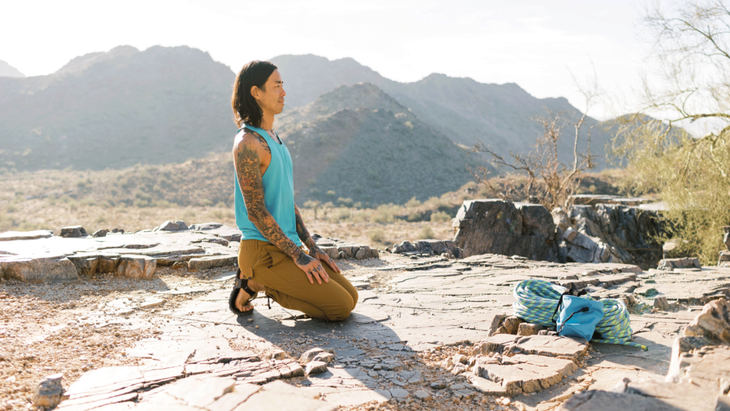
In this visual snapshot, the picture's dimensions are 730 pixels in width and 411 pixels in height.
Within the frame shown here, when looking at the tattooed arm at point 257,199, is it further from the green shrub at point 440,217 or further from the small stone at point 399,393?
the green shrub at point 440,217

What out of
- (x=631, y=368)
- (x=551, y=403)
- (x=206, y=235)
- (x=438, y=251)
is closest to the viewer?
(x=551, y=403)

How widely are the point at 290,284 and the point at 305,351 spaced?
0.55m

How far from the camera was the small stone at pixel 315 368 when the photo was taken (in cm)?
234

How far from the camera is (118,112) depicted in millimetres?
48562

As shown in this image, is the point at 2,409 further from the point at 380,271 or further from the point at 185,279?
the point at 380,271

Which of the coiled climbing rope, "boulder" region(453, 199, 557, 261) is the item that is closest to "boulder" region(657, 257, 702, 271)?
"boulder" region(453, 199, 557, 261)

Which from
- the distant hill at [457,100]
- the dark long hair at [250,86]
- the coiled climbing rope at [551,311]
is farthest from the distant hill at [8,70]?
the coiled climbing rope at [551,311]

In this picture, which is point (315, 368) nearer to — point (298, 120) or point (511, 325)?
point (511, 325)

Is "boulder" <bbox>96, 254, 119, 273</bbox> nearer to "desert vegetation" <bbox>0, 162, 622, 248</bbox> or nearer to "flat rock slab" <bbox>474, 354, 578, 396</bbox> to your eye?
"flat rock slab" <bbox>474, 354, 578, 396</bbox>

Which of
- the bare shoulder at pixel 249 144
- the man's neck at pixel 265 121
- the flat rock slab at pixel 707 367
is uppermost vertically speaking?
the man's neck at pixel 265 121

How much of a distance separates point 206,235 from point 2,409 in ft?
18.0

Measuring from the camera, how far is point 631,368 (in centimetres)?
234

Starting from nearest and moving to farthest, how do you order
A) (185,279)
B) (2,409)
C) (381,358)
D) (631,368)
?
(2,409) < (631,368) < (381,358) < (185,279)

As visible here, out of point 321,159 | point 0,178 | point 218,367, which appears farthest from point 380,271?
point 0,178
